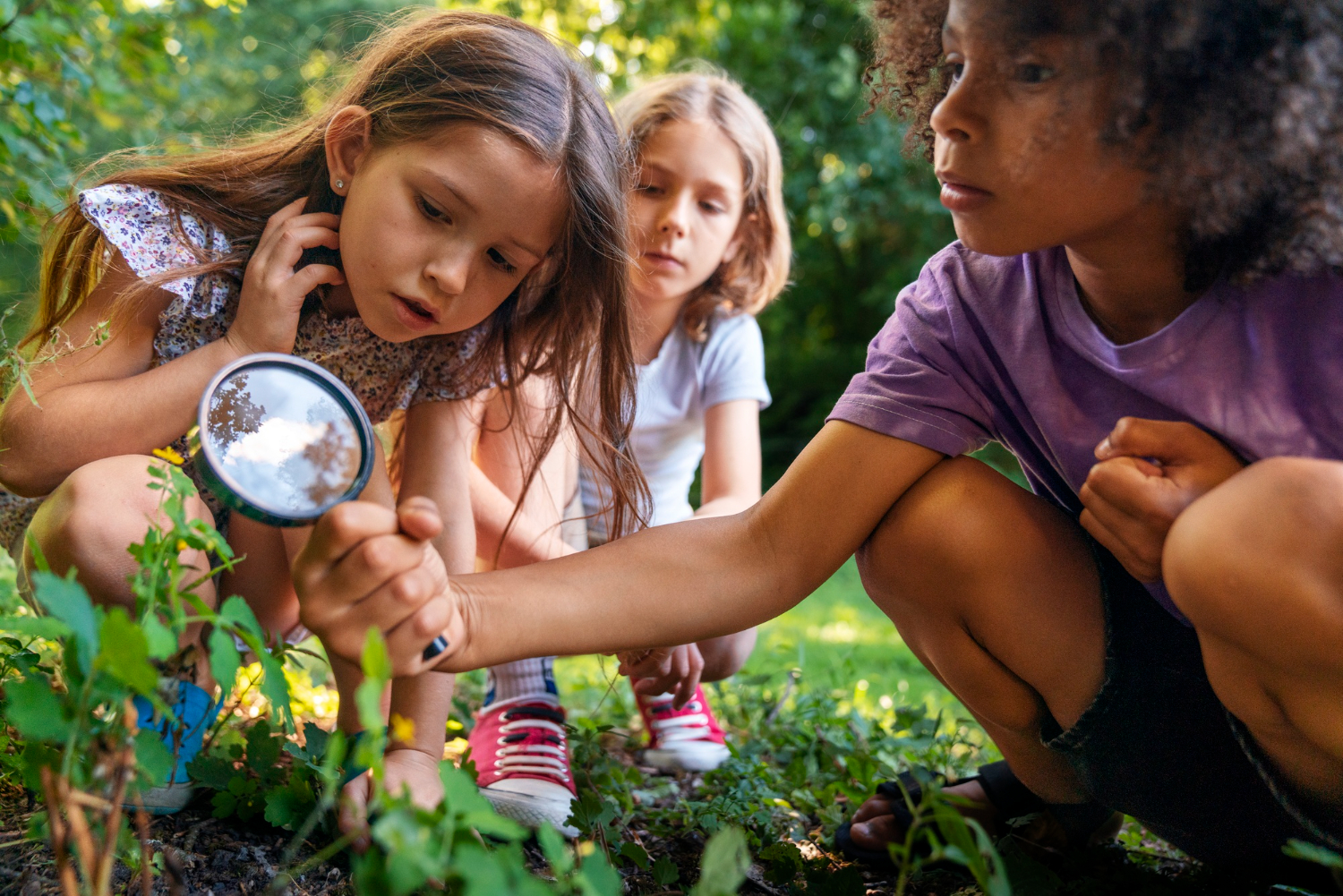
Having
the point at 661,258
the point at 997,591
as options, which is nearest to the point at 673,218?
the point at 661,258

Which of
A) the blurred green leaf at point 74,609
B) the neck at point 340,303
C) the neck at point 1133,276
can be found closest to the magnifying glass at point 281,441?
the blurred green leaf at point 74,609

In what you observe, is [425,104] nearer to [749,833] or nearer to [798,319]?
[749,833]

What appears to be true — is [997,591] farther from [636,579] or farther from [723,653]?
[723,653]

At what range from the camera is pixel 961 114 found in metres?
1.29

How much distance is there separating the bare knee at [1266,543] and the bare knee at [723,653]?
1.27 meters

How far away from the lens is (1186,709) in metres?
1.41

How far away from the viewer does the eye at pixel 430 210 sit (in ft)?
5.63

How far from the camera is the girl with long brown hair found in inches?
62.8

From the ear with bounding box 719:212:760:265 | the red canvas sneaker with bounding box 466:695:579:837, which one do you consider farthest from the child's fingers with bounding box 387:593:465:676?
the ear with bounding box 719:212:760:265

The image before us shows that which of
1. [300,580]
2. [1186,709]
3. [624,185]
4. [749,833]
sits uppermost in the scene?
[624,185]

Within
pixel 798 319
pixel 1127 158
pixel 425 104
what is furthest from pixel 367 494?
pixel 798 319

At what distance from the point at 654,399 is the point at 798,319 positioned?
7.17m

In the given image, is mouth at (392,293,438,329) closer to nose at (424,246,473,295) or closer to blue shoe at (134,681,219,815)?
nose at (424,246,473,295)

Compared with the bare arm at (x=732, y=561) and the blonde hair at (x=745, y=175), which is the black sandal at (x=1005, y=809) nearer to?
the bare arm at (x=732, y=561)
